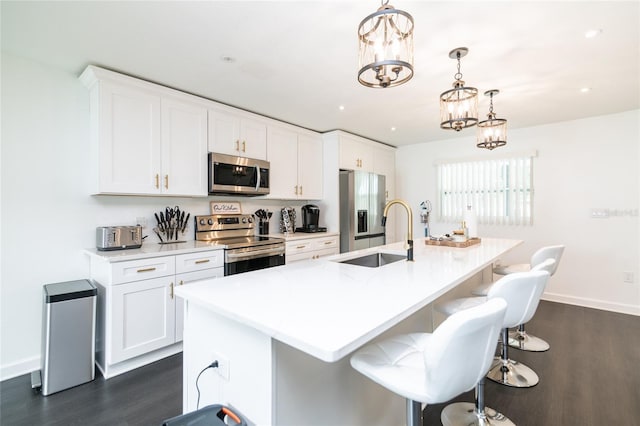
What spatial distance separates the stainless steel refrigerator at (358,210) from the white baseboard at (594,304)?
248 centimetres

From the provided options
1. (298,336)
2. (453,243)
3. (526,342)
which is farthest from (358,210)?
(298,336)

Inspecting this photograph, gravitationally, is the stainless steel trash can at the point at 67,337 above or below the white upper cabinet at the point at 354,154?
below

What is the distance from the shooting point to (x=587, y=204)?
3.88 meters

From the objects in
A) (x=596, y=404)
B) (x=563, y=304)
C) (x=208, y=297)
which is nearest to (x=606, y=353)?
(x=596, y=404)

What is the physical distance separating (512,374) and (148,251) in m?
2.95

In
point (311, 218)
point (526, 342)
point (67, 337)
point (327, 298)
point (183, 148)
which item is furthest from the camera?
point (311, 218)

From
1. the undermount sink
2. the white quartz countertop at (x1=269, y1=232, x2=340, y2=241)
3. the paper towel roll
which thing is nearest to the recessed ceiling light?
the paper towel roll

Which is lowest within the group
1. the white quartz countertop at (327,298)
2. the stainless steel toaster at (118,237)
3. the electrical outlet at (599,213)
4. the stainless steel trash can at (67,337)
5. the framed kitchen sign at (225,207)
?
the stainless steel trash can at (67,337)

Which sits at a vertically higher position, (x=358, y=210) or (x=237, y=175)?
(x=237, y=175)

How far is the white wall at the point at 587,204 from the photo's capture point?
11.9ft

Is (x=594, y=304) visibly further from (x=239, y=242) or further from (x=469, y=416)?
(x=239, y=242)

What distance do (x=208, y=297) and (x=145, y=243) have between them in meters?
2.06

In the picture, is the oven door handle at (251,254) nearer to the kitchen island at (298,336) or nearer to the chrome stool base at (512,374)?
the kitchen island at (298,336)

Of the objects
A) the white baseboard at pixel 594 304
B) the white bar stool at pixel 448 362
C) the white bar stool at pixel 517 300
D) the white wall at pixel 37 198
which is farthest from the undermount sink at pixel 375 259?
the white baseboard at pixel 594 304
